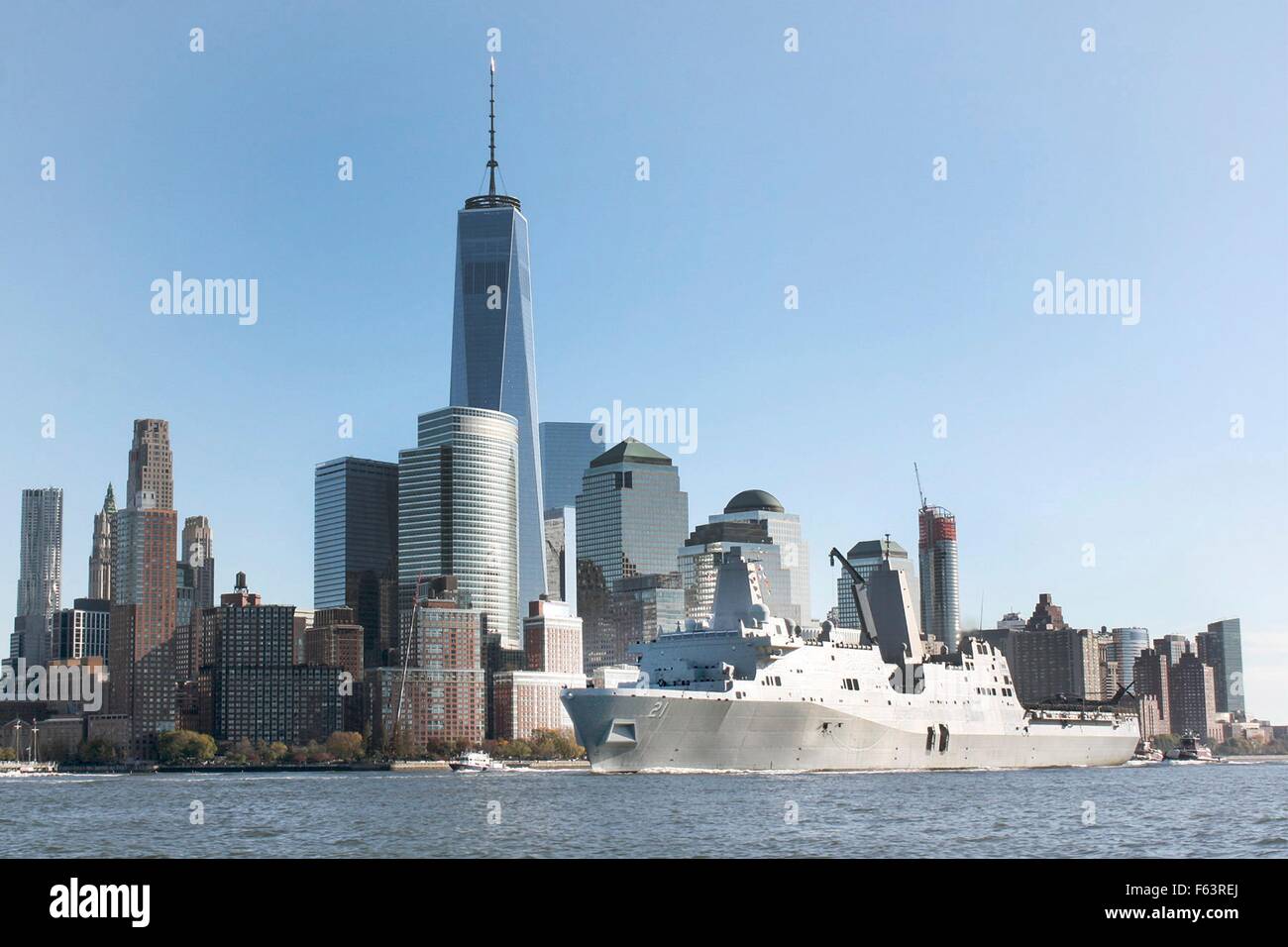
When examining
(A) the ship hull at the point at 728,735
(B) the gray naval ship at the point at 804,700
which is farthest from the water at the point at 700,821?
(B) the gray naval ship at the point at 804,700

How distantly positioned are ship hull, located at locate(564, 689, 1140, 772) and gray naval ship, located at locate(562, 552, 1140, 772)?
0.10m

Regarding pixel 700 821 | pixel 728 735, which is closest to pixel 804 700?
pixel 728 735

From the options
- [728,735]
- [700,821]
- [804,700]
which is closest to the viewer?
[700,821]

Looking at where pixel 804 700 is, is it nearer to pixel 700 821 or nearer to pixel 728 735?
pixel 728 735

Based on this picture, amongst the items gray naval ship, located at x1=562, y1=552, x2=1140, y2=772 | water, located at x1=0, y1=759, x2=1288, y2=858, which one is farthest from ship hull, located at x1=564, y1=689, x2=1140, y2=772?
water, located at x1=0, y1=759, x2=1288, y2=858

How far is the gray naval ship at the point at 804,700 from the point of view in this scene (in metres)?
Answer: 110

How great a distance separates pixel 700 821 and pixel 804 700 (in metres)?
51.8

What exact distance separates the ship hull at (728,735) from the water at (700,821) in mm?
2743

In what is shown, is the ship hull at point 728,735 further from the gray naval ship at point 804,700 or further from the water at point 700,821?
the water at point 700,821

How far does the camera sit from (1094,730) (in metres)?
166

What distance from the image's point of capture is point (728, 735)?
111250 millimetres

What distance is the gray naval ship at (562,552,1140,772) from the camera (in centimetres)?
11019

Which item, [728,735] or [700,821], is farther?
[728,735]
